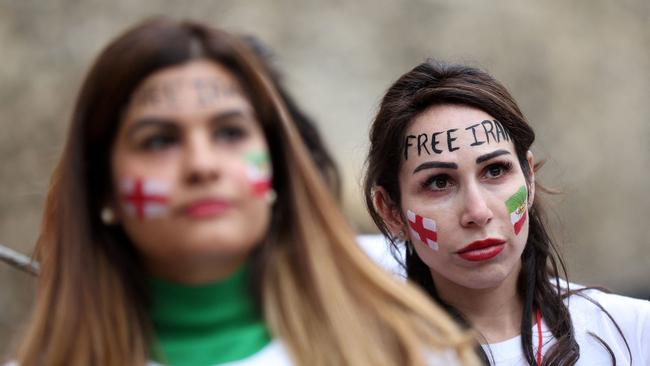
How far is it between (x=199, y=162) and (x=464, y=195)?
1170 millimetres

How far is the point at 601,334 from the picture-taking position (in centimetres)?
304

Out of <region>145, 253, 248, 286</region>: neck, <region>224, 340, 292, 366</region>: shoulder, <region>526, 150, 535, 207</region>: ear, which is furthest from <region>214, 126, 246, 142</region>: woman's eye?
<region>526, 150, 535, 207</region>: ear

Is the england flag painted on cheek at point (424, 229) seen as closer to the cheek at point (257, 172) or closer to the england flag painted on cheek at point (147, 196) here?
the cheek at point (257, 172)

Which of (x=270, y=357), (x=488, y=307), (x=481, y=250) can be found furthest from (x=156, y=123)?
(x=488, y=307)

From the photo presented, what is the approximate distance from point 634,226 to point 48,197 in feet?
24.1

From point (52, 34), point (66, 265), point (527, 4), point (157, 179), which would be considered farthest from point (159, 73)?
point (527, 4)

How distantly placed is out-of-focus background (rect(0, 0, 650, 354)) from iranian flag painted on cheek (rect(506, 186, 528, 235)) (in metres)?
2.60

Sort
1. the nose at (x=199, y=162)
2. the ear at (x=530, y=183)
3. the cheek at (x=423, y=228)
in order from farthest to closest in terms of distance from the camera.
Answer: the ear at (x=530, y=183) → the cheek at (x=423, y=228) → the nose at (x=199, y=162)

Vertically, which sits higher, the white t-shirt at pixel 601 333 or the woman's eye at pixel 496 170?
the woman's eye at pixel 496 170

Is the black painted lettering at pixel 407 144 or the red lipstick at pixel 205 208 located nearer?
the red lipstick at pixel 205 208

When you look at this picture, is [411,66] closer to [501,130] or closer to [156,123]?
[501,130]

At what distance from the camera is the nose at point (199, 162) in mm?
1925

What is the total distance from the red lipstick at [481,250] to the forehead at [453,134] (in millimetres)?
272

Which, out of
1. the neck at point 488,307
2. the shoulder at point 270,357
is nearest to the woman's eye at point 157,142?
the shoulder at point 270,357
